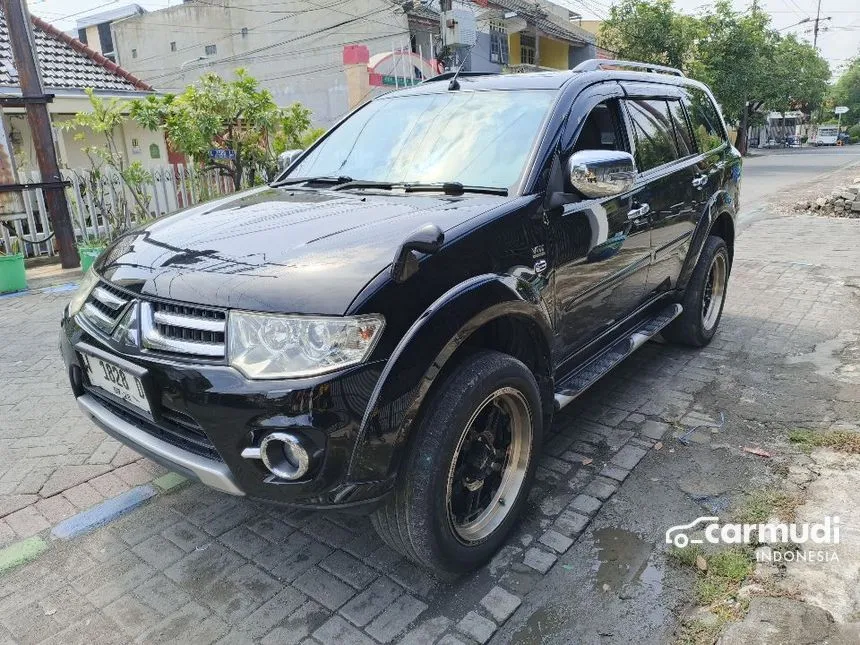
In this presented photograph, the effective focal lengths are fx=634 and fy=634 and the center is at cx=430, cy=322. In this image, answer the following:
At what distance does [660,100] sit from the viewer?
4.16 m

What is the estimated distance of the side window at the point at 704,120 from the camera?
4637 millimetres

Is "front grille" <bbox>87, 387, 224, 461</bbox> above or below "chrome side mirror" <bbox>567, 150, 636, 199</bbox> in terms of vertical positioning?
below

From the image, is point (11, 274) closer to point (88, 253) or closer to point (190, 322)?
point (88, 253)

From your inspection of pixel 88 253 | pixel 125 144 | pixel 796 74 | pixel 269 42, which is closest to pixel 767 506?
pixel 88 253

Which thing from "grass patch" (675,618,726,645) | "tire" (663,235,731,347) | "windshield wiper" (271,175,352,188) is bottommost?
"grass patch" (675,618,726,645)

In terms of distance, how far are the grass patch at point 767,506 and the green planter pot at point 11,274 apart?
7.44 meters

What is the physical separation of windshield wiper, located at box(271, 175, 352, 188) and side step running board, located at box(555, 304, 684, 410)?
1517mm

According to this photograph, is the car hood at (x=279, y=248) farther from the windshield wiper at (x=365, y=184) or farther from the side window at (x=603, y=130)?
the side window at (x=603, y=130)

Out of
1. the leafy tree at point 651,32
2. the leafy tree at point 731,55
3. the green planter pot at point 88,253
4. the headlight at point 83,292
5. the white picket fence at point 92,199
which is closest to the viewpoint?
the headlight at point 83,292

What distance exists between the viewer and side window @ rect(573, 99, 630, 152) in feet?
10.5

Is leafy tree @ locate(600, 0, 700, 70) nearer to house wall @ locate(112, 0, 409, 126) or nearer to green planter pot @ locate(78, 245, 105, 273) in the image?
house wall @ locate(112, 0, 409, 126)

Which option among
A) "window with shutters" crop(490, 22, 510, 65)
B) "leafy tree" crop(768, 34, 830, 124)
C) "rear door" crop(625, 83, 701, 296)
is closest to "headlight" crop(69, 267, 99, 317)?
"rear door" crop(625, 83, 701, 296)

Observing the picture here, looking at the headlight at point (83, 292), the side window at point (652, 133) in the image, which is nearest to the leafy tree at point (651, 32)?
the side window at point (652, 133)

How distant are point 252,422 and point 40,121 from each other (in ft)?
25.3
